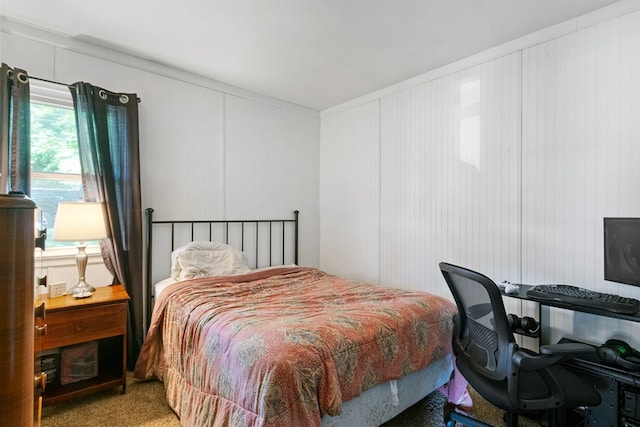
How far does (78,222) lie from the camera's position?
2.12 m

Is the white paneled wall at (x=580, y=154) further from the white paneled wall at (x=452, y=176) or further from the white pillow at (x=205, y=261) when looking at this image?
the white pillow at (x=205, y=261)

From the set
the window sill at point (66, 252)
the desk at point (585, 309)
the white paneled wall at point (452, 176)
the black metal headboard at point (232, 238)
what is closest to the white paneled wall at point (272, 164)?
the black metal headboard at point (232, 238)

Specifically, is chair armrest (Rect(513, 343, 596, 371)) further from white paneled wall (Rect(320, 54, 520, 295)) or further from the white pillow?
the white pillow

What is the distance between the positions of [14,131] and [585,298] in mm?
3708

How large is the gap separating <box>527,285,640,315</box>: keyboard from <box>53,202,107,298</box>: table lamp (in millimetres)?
2873

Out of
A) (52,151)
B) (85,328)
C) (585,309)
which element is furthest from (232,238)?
(585,309)

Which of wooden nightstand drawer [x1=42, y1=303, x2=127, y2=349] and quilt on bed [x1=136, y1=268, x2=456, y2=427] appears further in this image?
wooden nightstand drawer [x1=42, y1=303, x2=127, y2=349]

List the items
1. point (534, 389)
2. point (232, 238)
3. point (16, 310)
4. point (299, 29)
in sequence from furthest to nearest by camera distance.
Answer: point (232, 238)
point (299, 29)
point (534, 389)
point (16, 310)

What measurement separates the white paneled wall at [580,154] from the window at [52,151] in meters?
3.54

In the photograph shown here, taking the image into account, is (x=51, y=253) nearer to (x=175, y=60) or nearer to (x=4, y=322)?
(x=175, y=60)

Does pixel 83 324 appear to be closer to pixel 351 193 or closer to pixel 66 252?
pixel 66 252

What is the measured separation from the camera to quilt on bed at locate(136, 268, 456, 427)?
1347 millimetres

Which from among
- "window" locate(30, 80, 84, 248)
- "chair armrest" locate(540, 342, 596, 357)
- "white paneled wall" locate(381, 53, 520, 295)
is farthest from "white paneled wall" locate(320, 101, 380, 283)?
"window" locate(30, 80, 84, 248)

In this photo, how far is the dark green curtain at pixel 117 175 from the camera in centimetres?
241
